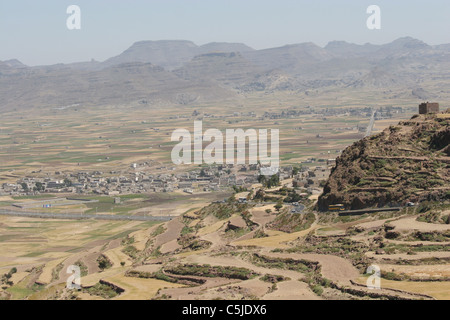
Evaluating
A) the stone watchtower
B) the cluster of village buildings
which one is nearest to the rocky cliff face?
the stone watchtower

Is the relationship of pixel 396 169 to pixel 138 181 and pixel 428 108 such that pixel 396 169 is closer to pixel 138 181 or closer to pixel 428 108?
pixel 428 108

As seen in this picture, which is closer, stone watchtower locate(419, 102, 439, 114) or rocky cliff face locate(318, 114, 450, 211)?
rocky cliff face locate(318, 114, 450, 211)

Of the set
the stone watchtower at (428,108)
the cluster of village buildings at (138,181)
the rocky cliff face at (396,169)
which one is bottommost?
the cluster of village buildings at (138,181)

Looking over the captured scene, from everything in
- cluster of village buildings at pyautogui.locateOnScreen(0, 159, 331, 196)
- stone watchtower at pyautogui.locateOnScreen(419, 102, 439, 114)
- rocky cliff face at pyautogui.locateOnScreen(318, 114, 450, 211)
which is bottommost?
cluster of village buildings at pyautogui.locateOnScreen(0, 159, 331, 196)

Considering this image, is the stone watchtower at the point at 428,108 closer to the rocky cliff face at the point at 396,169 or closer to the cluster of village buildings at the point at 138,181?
the rocky cliff face at the point at 396,169

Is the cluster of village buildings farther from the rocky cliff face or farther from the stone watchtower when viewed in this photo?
the rocky cliff face

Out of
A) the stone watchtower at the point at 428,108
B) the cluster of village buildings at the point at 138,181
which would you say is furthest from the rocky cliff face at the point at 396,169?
the cluster of village buildings at the point at 138,181

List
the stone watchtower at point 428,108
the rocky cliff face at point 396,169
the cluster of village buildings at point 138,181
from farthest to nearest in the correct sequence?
1. the cluster of village buildings at point 138,181
2. the stone watchtower at point 428,108
3. the rocky cliff face at point 396,169
